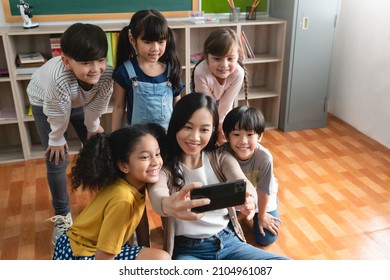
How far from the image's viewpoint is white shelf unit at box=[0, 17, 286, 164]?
263 centimetres

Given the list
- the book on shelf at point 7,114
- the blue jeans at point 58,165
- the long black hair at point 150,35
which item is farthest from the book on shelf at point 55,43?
the long black hair at point 150,35

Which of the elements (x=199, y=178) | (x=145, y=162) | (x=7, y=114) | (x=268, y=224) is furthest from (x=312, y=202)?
(x=7, y=114)

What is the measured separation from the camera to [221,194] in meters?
1.10

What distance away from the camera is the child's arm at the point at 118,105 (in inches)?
68.3

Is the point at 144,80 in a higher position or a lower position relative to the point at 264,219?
higher

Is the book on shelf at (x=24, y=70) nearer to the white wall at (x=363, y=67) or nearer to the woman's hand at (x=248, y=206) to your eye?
the white wall at (x=363, y=67)

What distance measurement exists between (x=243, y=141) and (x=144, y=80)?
50 centimetres

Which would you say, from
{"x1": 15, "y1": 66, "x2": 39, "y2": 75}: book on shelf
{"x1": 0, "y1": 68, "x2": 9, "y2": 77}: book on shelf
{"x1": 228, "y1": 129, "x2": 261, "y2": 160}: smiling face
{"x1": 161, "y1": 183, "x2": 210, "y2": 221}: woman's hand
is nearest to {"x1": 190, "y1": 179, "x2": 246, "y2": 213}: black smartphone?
{"x1": 161, "y1": 183, "x2": 210, "y2": 221}: woman's hand

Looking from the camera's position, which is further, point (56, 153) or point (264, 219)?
point (264, 219)

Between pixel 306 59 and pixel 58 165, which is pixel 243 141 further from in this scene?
pixel 306 59

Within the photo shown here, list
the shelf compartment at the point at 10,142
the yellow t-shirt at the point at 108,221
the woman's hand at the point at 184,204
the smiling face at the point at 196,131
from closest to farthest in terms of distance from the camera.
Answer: the woman's hand at the point at 184,204
the yellow t-shirt at the point at 108,221
the smiling face at the point at 196,131
the shelf compartment at the point at 10,142

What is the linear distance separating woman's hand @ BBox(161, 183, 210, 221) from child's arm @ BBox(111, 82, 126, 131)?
764 millimetres

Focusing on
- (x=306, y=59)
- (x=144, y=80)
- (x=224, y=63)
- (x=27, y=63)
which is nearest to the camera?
→ (x=144, y=80)

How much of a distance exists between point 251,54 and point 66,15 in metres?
1.40
